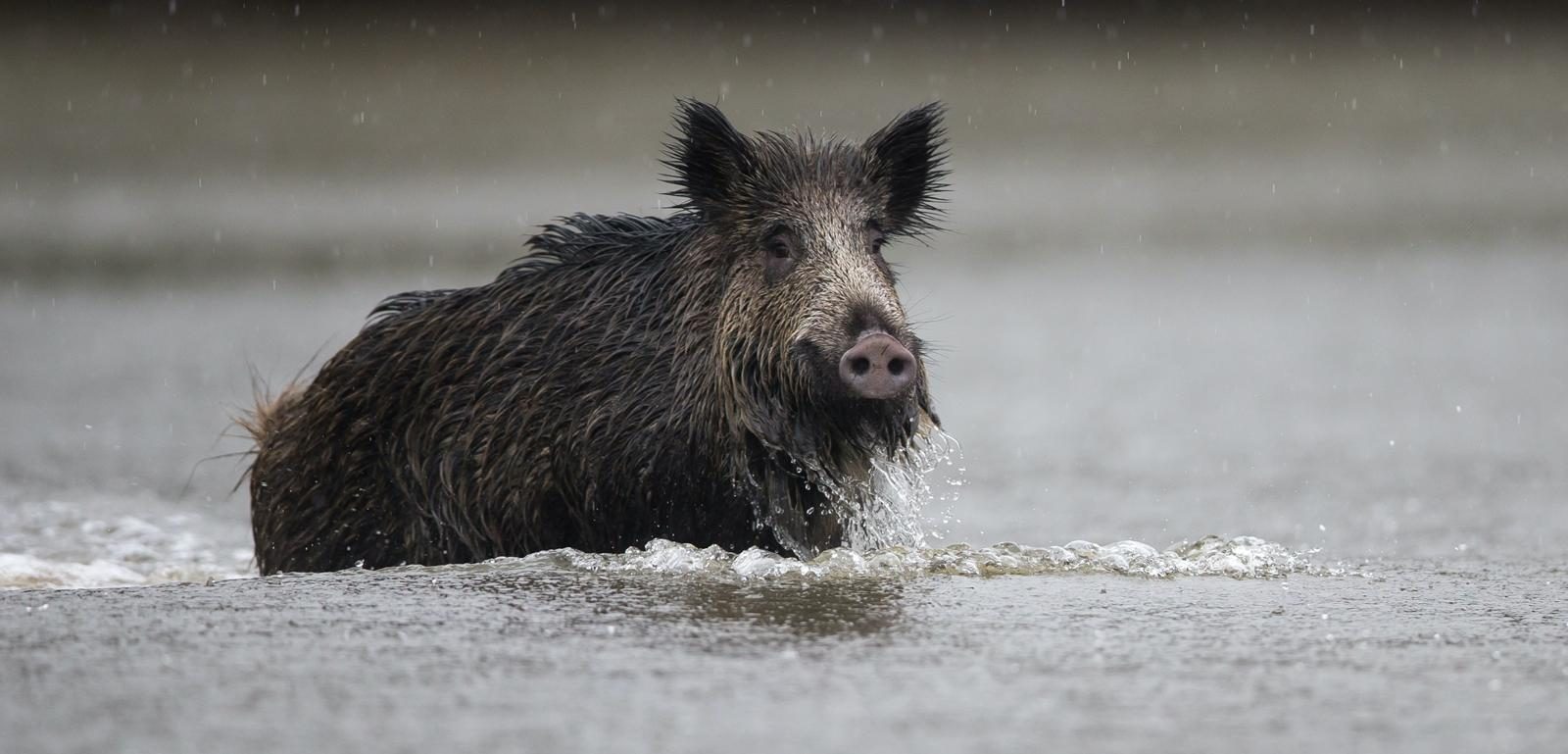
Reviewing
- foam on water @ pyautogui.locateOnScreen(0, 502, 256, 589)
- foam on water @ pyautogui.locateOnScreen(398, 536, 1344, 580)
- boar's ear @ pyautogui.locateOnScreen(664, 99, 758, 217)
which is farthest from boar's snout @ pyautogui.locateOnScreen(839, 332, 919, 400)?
foam on water @ pyautogui.locateOnScreen(0, 502, 256, 589)

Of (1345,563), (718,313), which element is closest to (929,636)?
(718,313)

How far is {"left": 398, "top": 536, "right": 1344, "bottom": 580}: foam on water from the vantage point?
6.17m

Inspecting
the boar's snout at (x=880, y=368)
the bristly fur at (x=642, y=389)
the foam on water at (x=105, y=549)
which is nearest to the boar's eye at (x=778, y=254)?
the bristly fur at (x=642, y=389)

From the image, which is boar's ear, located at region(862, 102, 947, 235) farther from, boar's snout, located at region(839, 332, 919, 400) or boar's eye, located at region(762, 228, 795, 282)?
boar's snout, located at region(839, 332, 919, 400)

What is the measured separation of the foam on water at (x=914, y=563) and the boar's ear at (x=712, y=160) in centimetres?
122

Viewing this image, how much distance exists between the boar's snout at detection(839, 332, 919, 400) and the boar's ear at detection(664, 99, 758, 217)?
1011mm

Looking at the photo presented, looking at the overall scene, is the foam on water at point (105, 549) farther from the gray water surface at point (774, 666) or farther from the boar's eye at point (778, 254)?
the boar's eye at point (778, 254)

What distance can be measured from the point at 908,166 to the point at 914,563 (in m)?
1.61

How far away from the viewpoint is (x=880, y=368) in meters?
6.05

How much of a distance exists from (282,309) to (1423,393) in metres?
12.6

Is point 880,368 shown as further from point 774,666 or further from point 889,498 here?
point 774,666

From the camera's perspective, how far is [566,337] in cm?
695

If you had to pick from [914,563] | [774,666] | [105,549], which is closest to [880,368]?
[914,563]

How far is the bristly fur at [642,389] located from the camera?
6508 millimetres
